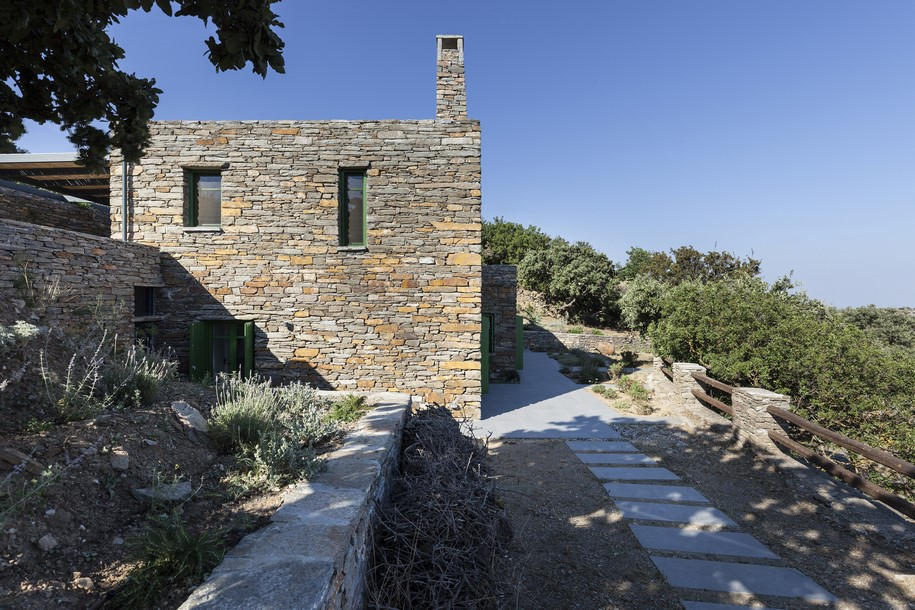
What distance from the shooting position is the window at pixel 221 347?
7520mm

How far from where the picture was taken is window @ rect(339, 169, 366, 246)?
7703 millimetres

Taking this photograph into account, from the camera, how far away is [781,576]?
3332mm

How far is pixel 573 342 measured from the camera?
17.5m

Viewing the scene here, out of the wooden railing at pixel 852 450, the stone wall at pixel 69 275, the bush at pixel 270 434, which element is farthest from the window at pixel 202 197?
the wooden railing at pixel 852 450

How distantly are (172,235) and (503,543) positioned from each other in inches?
313

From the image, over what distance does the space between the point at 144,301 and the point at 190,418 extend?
5657mm

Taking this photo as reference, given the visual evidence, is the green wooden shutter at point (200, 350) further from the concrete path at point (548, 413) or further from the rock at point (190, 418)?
the concrete path at point (548, 413)

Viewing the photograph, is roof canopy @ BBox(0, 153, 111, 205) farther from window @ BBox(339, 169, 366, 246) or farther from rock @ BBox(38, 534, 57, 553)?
rock @ BBox(38, 534, 57, 553)

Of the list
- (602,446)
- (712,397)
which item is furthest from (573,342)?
(602,446)

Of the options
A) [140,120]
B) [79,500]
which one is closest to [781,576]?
[79,500]

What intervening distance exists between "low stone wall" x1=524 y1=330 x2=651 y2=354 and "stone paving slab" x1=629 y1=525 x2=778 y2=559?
13.3 metres

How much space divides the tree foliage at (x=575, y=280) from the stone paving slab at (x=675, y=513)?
1846 cm

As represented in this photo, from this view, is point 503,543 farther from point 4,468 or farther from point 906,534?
point 906,534

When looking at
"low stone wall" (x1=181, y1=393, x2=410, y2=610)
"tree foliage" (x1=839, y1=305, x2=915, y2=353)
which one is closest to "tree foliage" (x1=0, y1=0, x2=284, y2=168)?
"low stone wall" (x1=181, y1=393, x2=410, y2=610)
